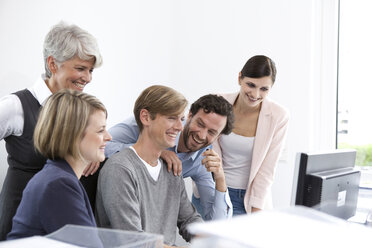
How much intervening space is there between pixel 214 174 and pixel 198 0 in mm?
1588

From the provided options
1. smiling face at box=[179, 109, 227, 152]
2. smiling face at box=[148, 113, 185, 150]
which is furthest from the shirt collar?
smiling face at box=[179, 109, 227, 152]

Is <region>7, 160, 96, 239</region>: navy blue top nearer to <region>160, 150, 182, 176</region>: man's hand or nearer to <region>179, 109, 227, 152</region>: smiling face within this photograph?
<region>160, 150, 182, 176</region>: man's hand

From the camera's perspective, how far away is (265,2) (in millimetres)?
2727

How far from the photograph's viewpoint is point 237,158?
223 centimetres

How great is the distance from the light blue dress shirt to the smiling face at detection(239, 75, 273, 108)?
0.40 metres

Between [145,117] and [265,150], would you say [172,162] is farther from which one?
[265,150]

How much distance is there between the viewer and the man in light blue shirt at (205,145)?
5.69 ft

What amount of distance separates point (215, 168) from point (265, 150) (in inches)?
19.9

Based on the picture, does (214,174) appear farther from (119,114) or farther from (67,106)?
(119,114)

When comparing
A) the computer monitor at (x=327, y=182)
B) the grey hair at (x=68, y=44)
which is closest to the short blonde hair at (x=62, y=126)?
the grey hair at (x=68, y=44)

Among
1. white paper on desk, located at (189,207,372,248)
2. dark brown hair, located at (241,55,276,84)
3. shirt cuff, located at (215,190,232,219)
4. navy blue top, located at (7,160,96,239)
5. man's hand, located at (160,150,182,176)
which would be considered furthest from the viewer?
dark brown hair, located at (241,55,276,84)

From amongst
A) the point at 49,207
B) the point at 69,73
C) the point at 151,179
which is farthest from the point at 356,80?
the point at 49,207

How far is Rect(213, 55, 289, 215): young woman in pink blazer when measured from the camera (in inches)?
85.0

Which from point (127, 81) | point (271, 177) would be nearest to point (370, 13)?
point (271, 177)
